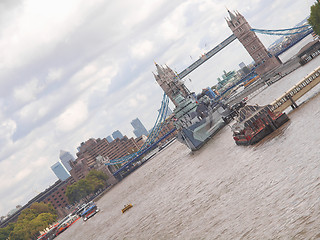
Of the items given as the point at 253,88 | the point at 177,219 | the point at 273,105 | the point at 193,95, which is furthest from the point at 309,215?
the point at 253,88

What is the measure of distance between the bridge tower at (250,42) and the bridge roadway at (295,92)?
108655mm

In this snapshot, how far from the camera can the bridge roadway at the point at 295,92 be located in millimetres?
48312

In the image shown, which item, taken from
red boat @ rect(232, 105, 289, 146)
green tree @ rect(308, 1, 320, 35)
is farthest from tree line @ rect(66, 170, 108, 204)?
red boat @ rect(232, 105, 289, 146)

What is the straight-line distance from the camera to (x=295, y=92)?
4947 centimetres

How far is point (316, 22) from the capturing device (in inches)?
3477

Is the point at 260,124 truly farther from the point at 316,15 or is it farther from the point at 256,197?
the point at 316,15

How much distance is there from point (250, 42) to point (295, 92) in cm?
12750

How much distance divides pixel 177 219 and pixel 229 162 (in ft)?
39.0

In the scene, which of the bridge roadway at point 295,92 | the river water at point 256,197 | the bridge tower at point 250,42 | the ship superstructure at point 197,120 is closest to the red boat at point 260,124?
the river water at point 256,197

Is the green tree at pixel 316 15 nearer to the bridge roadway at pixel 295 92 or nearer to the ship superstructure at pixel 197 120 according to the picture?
the ship superstructure at pixel 197 120

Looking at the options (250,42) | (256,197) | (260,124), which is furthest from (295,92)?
(250,42)

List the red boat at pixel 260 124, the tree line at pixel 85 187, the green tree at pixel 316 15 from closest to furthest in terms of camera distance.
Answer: the red boat at pixel 260 124 → the green tree at pixel 316 15 → the tree line at pixel 85 187

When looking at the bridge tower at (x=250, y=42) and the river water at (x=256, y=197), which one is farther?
the bridge tower at (x=250, y=42)

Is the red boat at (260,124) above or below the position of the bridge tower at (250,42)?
below
